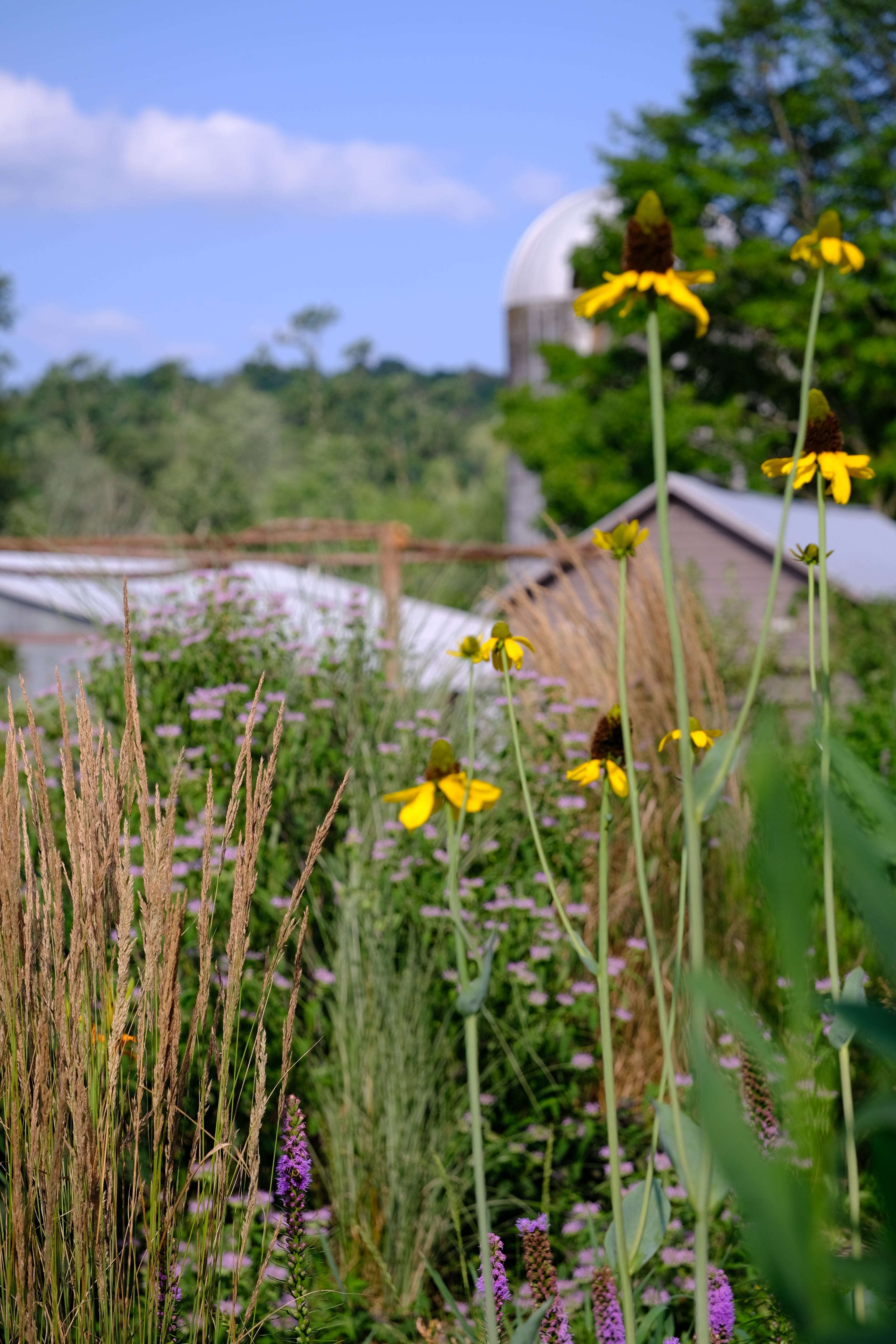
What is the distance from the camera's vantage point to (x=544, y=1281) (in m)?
1.46

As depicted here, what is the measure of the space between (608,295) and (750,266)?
1895 cm

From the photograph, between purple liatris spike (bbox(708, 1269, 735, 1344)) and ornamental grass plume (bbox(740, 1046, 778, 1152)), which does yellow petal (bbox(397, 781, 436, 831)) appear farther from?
purple liatris spike (bbox(708, 1269, 735, 1344))

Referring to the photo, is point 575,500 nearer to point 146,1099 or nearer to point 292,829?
point 292,829

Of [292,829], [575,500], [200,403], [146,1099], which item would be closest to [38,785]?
[146,1099]

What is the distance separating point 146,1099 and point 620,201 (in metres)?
21.0

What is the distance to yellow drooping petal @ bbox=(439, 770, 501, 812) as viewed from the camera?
1234mm

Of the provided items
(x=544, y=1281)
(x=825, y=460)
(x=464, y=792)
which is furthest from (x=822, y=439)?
(x=544, y=1281)

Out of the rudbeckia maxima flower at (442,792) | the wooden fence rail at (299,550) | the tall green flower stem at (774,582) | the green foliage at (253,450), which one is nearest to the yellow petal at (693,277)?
the tall green flower stem at (774,582)

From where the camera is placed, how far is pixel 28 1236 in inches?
53.5

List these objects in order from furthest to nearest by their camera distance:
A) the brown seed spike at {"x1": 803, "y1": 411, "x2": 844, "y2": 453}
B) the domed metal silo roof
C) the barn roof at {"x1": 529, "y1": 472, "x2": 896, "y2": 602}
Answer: the domed metal silo roof
the barn roof at {"x1": 529, "y1": 472, "x2": 896, "y2": 602}
the brown seed spike at {"x1": 803, "y1": 411, "x2": 844, "y2": 453}

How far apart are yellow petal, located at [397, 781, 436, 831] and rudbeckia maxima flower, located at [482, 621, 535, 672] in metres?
0.27

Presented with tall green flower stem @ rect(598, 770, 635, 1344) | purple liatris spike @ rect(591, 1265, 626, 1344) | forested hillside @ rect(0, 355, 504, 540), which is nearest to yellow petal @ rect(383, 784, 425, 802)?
tall green flower stem @ rect(598, 770, 635, 1344)

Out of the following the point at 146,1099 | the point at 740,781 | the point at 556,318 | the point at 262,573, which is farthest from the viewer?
the point at 556,318

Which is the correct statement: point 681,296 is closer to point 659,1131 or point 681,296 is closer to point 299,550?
point 659,1131
